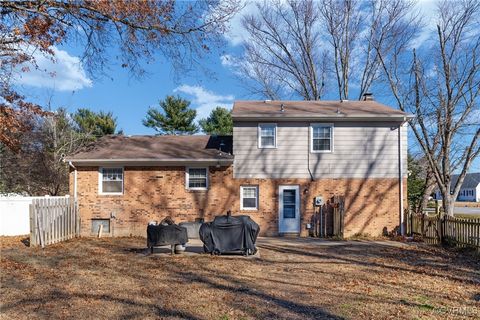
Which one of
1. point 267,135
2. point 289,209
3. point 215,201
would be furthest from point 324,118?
point 215,201

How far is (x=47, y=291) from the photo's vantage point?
7.04 metres

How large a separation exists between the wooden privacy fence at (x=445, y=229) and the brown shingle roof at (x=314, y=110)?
4.02 meters

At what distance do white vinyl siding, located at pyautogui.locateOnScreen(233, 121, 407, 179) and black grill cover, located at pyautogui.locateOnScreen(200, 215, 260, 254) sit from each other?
201 inches

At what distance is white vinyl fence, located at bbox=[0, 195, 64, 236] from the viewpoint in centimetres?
1592

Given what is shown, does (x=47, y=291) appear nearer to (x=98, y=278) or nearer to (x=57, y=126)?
(x=98, y=278)

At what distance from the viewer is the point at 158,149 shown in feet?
55.4

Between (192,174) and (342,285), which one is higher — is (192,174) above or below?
above

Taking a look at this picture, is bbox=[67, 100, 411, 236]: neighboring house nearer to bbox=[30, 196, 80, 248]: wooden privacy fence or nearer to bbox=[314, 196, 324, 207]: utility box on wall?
bbox=[314, 196, 324, 207]: utility box on wall

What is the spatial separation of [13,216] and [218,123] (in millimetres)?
22278

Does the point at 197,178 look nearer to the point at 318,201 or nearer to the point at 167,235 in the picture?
the point at 318,201

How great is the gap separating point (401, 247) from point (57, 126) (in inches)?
921

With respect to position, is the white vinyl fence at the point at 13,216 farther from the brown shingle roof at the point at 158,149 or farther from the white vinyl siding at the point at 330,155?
the white vinyl siding at the point at 330,155

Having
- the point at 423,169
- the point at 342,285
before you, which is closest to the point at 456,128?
the point at 423,169

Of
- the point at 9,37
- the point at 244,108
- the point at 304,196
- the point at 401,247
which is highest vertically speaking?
the point at 9,37
